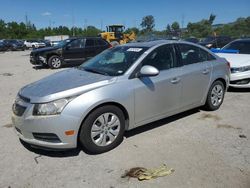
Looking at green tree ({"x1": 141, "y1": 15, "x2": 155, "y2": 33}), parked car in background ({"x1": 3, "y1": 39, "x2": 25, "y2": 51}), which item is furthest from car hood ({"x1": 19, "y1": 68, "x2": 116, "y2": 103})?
green tree ({"x1": 141, "y1": 15, "x2": 155, "y2": 33})

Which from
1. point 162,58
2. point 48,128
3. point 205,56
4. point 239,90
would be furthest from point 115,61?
point 239,90

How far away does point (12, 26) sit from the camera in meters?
69.3

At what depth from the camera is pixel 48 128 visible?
3738mm

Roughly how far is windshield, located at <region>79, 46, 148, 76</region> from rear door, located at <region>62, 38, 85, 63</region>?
9.72 m

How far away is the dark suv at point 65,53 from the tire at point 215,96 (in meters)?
10.1

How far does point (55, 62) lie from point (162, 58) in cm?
1079

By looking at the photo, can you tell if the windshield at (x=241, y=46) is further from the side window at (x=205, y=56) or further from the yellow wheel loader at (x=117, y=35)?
the yellow wheel loader at (x=117, y=35)

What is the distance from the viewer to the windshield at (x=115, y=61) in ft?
14.8

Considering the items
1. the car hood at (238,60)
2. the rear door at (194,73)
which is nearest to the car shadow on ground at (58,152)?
the rear door at (194,73)

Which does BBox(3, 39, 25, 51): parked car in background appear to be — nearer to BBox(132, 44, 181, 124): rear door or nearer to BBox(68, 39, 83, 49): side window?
BBox(68, 39, 83, 49): side window

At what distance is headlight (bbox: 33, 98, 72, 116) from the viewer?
3.72 metres

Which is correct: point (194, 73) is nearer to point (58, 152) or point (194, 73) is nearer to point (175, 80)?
point (175, 80)

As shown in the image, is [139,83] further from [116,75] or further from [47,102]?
[47,102]

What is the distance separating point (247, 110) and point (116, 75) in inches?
135
